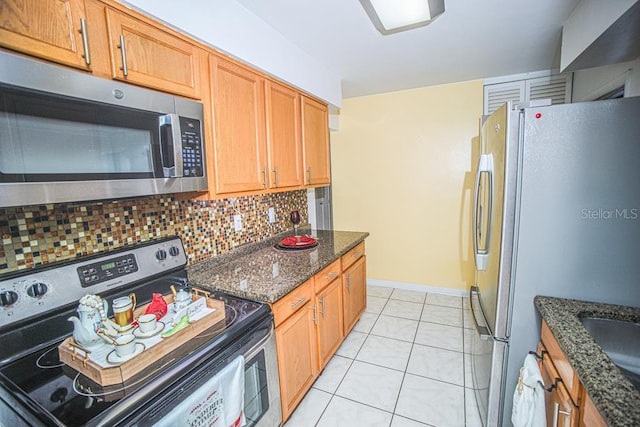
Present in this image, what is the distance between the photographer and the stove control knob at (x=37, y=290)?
1.02 metres

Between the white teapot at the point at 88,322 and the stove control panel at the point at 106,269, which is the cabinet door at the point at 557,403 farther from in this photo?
the stove control panel at the point at 106,269

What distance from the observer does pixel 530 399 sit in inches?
48.5

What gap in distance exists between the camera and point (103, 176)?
3.29 feet

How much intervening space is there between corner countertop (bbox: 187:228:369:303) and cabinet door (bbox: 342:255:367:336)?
0.25m

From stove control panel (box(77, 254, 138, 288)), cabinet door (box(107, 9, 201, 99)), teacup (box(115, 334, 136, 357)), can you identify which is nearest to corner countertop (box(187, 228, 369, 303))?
stove control panel (box(77, 254, 138, 288))

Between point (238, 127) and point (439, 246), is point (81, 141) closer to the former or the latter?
point (238, 127)

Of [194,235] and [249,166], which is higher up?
[249,166]

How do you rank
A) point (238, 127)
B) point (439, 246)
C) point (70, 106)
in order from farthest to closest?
point (439, 246) < point (238, 127) < point (70, 106)

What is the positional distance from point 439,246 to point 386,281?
2.56ft

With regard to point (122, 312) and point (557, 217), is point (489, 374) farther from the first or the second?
point (122, 312)

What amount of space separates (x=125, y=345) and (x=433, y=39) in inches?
94.8

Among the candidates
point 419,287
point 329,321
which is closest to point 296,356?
point 329,321

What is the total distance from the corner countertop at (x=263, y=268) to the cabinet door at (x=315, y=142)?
23.5 inches

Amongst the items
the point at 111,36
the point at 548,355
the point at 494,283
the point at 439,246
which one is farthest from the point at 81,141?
the point at 439,246
